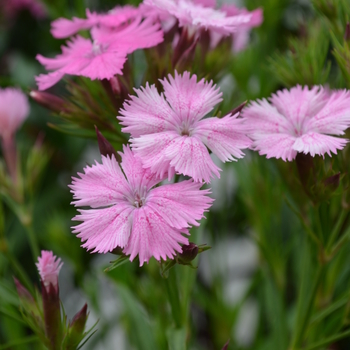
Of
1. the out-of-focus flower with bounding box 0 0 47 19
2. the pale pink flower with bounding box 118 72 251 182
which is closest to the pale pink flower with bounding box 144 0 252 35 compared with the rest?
the pale pink flower with bounding box 118 72 251 182

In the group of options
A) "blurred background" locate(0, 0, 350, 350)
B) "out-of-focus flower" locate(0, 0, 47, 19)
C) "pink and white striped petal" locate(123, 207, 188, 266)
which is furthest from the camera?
"out-of-focus flower" locate(0, 0, 47, 19)

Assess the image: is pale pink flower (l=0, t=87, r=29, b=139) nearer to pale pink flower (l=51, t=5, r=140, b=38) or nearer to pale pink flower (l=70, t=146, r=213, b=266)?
pale pink flower (l=51, t=5, r=140, b=38)

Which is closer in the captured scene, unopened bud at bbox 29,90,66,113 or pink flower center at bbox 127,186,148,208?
pink flower center at bbox 127,186,148,208

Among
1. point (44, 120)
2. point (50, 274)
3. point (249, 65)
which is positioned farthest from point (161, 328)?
point (44, 120)

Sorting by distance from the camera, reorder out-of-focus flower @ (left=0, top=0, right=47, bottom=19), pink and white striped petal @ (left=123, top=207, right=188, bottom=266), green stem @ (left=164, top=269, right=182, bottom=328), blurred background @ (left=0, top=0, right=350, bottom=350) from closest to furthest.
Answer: pink and white striped petal @ (left=123, top=207, right=188, bottom=266) < green stem @ (left=164, top=269, right=182, bottom=328) < blurred background @ (left=0, top=0, right=350, bottom=350) < out-of-focus flower @ (left=0, top=0, right=47, bottom=19)

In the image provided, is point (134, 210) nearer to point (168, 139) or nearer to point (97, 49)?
point (168, 139)

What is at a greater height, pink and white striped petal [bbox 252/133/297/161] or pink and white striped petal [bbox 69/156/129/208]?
pink and white striped petal [bbox 252/133/297/161]

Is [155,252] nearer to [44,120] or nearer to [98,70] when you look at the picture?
[98,70]
